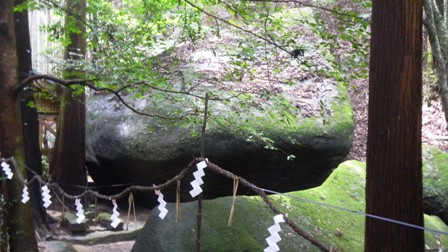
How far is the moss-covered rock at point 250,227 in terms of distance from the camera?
4.88m

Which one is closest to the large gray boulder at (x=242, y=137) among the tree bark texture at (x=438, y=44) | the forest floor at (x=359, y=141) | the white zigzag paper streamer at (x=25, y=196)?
the forest floor at (x=359, y=141)

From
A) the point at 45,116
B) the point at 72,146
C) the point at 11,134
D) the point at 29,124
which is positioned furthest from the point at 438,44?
the point at 45,116

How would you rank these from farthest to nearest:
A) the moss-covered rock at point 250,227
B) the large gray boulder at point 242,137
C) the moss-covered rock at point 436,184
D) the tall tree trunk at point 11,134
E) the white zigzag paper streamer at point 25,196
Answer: the large gray boulder at point 242,137 → the moss-covered rock at point 436,184 → the tall tree trunk at point 11,134 → the white zigzag paper streamer at point 25,196 → the moss-covered rock at point 250,227

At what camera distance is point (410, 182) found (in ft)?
10.4

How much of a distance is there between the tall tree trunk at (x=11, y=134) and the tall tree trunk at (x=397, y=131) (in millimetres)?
4524

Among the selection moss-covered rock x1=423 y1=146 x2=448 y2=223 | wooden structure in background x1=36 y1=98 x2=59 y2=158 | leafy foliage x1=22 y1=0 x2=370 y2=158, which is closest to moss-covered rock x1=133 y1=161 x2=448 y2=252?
moss-covered rock x1=423 y1=146 x2=448 y2=223

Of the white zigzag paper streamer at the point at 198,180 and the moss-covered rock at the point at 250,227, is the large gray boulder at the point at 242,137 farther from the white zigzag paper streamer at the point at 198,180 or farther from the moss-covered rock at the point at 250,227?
Result: the white zigzag paper streamer at the point at 198,180

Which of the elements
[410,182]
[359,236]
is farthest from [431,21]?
[359,236]

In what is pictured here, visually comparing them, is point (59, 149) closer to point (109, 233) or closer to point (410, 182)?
point (109, 233)

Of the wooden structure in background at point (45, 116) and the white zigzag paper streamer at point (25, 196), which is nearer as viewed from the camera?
the white zigzag paper streamer at point (25, 196)

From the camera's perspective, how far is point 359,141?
11320 mm

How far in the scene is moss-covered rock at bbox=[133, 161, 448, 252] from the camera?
16.0 ft

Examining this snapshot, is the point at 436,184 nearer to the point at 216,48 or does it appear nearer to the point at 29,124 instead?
the point at 216,48

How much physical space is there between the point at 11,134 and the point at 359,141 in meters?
7.80
